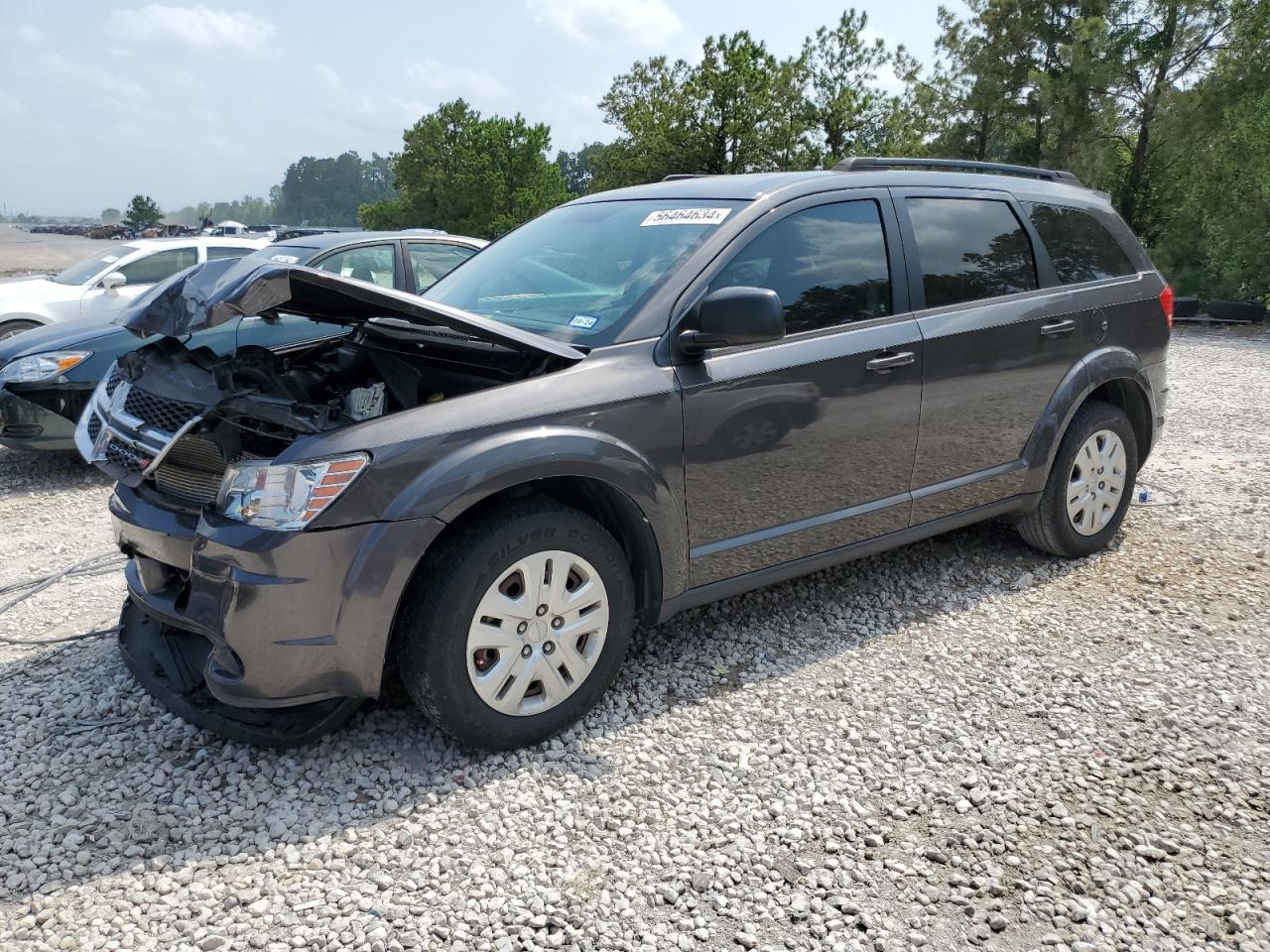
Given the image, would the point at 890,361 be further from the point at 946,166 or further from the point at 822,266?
the point at 946,166

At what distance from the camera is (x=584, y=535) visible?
10.3 feet

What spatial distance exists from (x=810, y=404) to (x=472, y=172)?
29618 millimetres

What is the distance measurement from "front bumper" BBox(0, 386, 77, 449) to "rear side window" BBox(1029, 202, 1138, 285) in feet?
19.4

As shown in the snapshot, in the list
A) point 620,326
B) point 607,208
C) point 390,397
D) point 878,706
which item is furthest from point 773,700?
point 607,208

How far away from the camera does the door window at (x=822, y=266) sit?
3.59 meters

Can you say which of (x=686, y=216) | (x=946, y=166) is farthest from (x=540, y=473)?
(x=946, y=166)

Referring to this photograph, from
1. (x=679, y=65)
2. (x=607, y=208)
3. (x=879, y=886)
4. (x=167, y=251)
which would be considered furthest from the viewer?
(x=679, y=65)

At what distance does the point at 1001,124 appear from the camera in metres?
23.4

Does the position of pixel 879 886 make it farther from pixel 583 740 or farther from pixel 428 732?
pixel 428 732

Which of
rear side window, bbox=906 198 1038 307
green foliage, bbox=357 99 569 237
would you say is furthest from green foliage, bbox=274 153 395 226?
rear side window, bbox=906 198 1038 307

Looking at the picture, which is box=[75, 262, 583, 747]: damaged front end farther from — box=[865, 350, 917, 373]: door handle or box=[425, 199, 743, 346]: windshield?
box=[865, 350, 917, 373]: door handle

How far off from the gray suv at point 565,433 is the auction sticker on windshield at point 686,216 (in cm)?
1

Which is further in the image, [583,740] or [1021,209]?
[1021,209]

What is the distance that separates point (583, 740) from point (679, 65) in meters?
30.7
